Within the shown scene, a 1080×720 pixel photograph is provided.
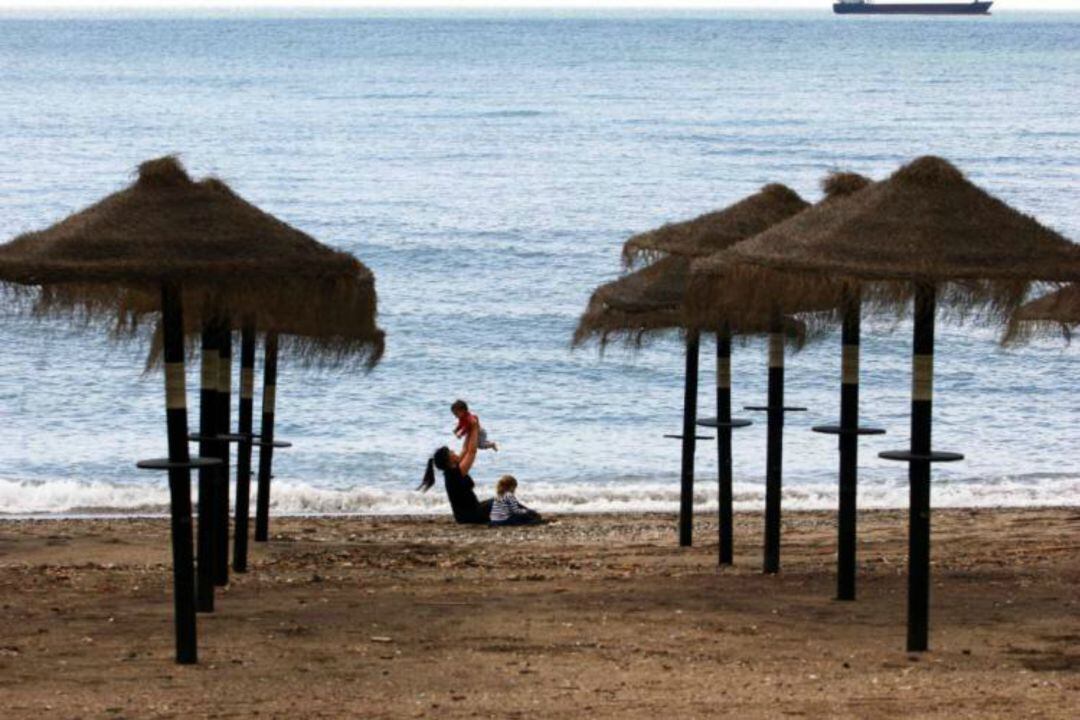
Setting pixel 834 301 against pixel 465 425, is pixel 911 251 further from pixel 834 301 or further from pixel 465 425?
pixel 465 425

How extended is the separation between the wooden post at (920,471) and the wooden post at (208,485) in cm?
414

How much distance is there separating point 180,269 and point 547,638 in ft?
9.62

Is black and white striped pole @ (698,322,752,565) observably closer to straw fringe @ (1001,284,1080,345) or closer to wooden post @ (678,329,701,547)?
wooden post @ (678,329,701,547)

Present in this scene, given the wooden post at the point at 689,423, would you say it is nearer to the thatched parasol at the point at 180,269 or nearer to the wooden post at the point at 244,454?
the wooden post at the point at 244,454

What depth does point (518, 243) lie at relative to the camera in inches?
1924

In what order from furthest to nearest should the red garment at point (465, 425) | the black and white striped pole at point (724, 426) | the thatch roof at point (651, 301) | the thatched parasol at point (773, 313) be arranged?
the red garment at point (465, 425)
the thatch roof at point (651, 301)
the black and white striped pole at point (724, 426)
the thatched parasol at point (773, 313)

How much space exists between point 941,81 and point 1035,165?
59570 mm

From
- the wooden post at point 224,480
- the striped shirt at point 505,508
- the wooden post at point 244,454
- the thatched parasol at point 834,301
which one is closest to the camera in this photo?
the thatched parasol at point 834,301

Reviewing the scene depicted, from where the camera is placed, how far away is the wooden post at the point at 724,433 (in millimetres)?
14812

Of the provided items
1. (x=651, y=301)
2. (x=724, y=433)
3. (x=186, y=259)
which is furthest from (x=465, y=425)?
(x=186, y=259)

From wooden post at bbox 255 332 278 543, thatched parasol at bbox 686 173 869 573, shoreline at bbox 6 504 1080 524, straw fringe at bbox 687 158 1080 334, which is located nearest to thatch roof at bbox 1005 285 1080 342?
thatched parasol at bbox 686 173 869 573

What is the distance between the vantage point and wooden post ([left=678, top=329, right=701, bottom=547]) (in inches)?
629

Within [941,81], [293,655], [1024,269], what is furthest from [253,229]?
[941,81]

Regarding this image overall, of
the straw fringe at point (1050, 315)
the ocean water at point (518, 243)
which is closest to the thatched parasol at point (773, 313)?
the ocean water at point (518, 243)
